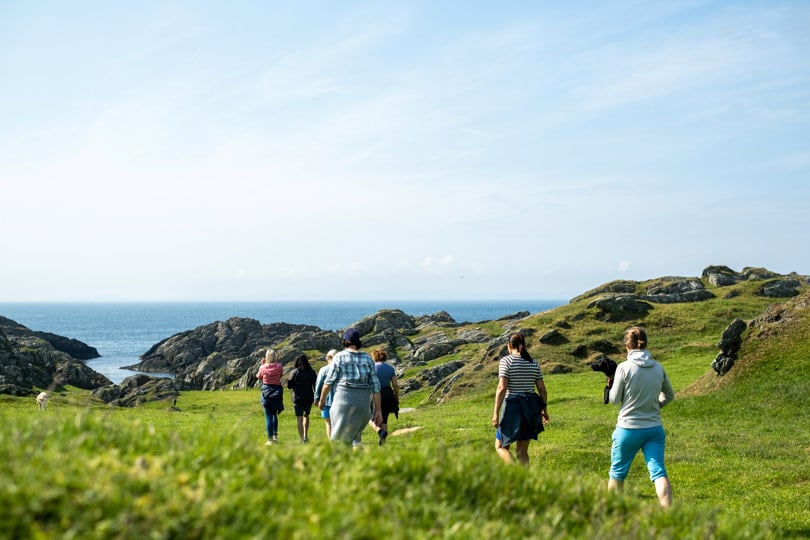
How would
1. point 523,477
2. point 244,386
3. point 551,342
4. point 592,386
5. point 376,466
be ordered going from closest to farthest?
1. point 376,466
2. point 523,477
3. point 592,386
4. point 551,342
5. point 244,386

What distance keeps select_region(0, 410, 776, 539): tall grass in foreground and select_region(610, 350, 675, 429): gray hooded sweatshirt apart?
3.20 meters

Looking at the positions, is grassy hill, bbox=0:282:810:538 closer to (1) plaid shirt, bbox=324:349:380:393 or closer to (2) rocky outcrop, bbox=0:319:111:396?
(1) plaid shirt, bbox=324:349:380:393

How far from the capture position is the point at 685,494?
48.9 ft

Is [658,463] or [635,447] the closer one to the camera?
[658,463]

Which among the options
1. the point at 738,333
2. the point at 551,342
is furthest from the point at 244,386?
the point at 738,333

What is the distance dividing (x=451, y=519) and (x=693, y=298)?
75.1 m

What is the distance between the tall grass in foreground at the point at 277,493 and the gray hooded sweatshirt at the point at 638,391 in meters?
3.20

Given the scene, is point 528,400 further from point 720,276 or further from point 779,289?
point 720,276

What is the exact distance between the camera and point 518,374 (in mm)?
13500

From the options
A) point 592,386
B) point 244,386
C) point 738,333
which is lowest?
point 244,386

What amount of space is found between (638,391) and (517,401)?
3.11 m

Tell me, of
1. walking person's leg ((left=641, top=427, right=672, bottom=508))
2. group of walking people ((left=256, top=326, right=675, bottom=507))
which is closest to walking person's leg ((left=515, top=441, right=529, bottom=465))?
group of walking people ((left=256, top=326, right=675, bottom=507))

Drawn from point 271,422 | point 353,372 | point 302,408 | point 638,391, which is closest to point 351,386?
point 353,372

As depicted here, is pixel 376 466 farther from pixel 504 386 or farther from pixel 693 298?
pixel 693 298
